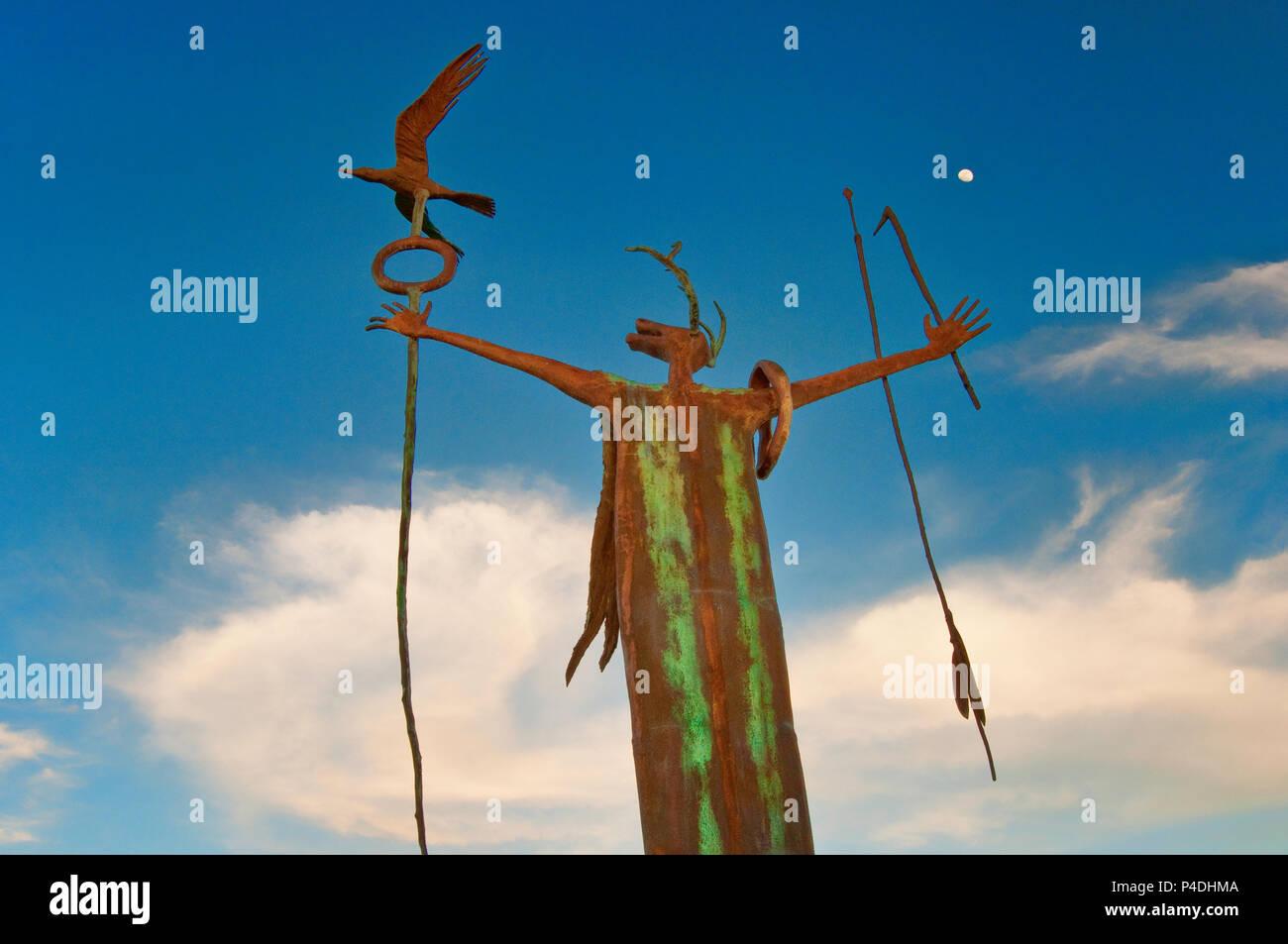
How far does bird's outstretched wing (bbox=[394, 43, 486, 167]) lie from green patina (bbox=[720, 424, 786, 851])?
10.3 ft

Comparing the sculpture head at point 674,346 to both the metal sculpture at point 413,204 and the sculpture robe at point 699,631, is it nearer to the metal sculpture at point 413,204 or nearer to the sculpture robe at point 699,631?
the sculpture robe at point 699,631

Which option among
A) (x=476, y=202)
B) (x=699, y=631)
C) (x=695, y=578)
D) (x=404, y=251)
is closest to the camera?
(x=699, y=631)

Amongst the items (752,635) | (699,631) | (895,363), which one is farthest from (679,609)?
(895,363)

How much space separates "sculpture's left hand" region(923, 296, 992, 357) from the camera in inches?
330

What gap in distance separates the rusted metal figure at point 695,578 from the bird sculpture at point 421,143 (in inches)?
46.8

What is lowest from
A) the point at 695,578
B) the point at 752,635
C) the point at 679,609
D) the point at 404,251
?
the point at 752,635

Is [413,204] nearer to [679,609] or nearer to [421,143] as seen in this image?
[421,143]

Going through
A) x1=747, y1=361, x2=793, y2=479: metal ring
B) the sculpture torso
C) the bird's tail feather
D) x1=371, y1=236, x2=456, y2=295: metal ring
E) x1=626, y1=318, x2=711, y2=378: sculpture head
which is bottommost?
the sculpture torso

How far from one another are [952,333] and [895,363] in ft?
1.80

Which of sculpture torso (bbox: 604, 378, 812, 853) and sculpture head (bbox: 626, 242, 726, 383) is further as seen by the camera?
sculpture head (bbox: 626, 242, 726, 383)

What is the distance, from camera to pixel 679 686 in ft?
21.7

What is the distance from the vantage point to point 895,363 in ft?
27.1

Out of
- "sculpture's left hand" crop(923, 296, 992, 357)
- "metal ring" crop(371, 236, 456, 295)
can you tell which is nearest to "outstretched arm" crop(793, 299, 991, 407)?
"sculpture's left hand" crop(923, 296, 992, 357)

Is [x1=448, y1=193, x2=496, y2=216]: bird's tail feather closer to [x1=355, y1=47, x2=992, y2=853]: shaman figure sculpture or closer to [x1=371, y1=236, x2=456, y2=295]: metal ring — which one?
[x1=355, y1=47, x2=992, y2=853]: shaman figure sculpture
